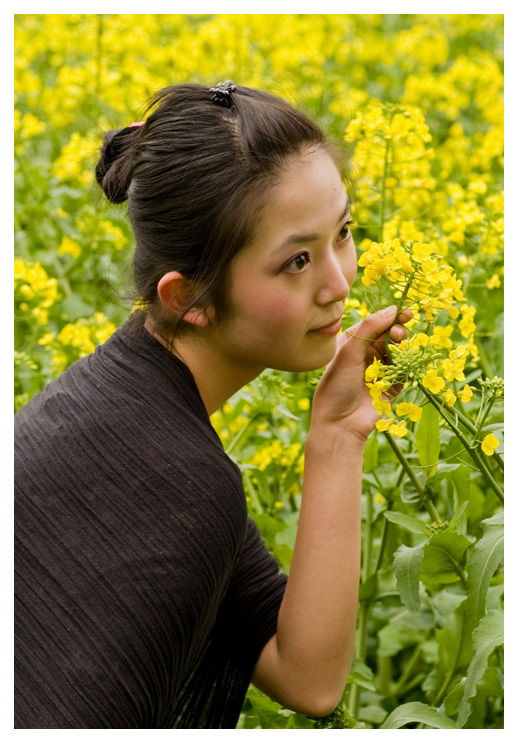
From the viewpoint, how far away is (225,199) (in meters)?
1.29

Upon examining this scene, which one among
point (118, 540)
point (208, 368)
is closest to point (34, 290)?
point (208, 368)

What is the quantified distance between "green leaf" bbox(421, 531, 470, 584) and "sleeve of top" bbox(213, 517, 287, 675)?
25 centimetres

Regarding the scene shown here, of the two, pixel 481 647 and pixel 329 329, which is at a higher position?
pixel 329 329

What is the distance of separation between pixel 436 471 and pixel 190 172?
622 millimetres

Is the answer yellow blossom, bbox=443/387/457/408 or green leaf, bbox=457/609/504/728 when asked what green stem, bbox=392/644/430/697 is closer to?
green leaf, bbox=457/609/504/728

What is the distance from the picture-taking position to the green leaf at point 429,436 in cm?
148

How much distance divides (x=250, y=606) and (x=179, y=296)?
0.55m

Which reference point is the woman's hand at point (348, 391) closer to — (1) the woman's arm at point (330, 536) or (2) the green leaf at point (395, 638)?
(1) the woman's arm at point (330, 536)

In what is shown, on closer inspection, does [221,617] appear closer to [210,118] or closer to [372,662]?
[372,662]

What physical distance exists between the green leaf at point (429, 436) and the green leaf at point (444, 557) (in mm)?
126

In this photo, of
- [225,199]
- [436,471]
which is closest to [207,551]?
[436,471]

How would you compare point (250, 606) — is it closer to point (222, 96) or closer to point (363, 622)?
point (363, 622)

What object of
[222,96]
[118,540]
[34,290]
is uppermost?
[222,96]

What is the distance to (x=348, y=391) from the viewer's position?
137cm
